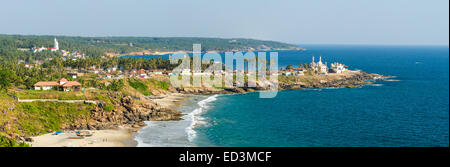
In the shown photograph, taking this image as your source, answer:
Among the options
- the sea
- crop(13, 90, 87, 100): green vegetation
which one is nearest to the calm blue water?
the sea

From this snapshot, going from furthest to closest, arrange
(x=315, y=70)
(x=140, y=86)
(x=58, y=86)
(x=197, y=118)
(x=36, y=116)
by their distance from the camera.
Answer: (x=315, y=70), (x=140, y=86), (x=58, y=86), (x=197, y=118), (x=36, y=116)

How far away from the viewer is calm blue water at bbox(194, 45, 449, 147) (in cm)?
5612

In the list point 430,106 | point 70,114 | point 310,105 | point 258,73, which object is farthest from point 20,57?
point 430,106

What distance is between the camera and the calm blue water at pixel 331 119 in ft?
184

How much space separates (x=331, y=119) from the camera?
7212 cm

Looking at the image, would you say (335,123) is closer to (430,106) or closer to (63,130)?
(430,106)

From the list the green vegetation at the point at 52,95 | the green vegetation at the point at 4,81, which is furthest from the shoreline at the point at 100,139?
the green vegetation at the point at 4,81

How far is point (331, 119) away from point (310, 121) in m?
5.13

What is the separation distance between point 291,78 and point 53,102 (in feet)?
267

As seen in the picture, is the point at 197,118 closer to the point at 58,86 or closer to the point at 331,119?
the point at 331,119

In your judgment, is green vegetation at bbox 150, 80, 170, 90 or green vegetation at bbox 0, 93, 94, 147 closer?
green vegetation at bbox 0, 93, 94, 147

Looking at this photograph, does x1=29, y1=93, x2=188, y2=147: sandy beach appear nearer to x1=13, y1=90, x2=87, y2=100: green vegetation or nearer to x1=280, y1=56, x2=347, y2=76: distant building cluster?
x1=13, y1=90, x2=87, y2=100: green vegetation

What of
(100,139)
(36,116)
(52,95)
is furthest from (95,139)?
(52,95)

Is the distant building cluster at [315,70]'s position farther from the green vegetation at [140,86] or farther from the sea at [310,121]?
the green vegetation at [140,86]
